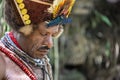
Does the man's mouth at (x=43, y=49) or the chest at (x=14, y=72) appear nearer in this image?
the chest at (x=14, y=72)

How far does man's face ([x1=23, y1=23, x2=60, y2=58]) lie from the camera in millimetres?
1909

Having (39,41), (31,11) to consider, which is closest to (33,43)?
(39,41)

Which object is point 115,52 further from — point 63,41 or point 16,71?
point 16,71

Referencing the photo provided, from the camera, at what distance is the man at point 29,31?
1867mm

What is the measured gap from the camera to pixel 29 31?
1.90 m

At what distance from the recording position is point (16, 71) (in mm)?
1857

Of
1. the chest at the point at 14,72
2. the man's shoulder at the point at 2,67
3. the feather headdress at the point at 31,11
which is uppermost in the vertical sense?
the feather headdress at the point at 31,11

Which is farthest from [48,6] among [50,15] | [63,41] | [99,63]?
[99,63]

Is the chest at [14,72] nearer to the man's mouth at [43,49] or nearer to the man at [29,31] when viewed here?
the man at [29,31]

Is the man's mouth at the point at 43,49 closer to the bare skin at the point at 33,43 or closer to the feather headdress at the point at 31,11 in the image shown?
the bare skin at the point at 33,43

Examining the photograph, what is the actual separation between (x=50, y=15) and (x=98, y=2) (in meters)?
3.42

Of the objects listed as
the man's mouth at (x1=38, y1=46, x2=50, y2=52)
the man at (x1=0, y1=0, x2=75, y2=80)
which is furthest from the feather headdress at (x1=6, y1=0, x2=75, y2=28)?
the man's mouth at (x1=38, y1=46, x2=50, y2=52)

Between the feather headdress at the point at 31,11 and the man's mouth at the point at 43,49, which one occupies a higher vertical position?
the feather headdress at the point at 31,11

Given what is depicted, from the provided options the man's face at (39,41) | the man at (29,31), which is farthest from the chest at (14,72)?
the man's face at (39,41)
